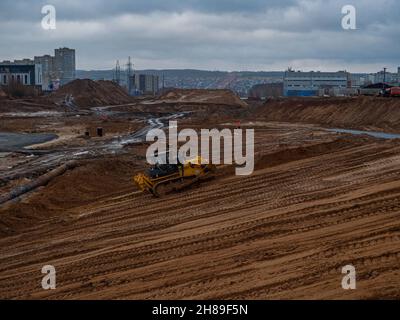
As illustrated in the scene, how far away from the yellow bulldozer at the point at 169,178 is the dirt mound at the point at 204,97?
195ft

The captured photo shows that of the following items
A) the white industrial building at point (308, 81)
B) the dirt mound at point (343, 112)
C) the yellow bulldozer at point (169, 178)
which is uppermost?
the white industrial building at point (308, 81)

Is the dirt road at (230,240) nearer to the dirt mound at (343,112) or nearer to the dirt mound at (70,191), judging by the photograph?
the dirt mound at (70,191)

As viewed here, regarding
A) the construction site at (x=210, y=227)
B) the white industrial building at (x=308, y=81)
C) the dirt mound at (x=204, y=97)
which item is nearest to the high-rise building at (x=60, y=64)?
the white industrial building at (x=308, y=81)

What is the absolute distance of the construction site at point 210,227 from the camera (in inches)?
361

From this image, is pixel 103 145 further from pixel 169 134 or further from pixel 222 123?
pixel 222 123

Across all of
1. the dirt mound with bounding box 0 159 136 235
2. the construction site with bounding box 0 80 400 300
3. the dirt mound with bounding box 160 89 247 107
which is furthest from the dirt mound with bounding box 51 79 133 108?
the dirt mound with bounding box 0 159 136 235

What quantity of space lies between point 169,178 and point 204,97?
66809mm

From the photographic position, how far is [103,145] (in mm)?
32625

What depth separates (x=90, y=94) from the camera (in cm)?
8725

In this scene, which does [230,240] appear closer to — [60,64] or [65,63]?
[60,64]

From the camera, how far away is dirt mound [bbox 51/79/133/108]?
82.8 metres

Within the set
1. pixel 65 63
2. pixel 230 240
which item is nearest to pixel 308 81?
pixel 65 63

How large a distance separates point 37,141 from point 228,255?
2684cm

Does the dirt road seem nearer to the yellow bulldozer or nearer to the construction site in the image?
the construction site
